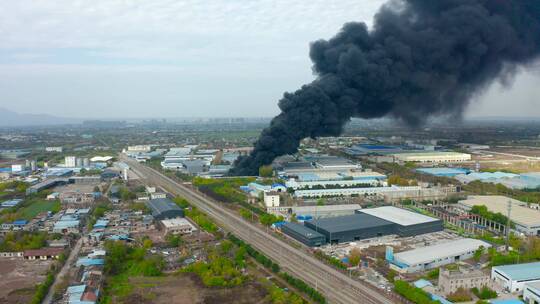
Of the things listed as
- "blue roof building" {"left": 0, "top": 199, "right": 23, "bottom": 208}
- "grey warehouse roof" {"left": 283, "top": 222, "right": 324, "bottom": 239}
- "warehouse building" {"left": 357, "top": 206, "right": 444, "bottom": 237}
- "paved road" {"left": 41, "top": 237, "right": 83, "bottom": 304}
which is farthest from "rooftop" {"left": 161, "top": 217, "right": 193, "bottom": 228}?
"blue roof building" {"left": 0, "top": 199, "right": 23, "bottom": 208}

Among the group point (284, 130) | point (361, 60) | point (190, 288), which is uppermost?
point (361, 60)

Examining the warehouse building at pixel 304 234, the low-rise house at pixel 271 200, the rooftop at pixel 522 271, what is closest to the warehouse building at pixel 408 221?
the warehouse building at pixel 304 234

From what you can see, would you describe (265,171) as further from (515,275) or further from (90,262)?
(515,275)

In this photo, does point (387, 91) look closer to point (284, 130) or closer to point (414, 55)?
→ point (414, 55)

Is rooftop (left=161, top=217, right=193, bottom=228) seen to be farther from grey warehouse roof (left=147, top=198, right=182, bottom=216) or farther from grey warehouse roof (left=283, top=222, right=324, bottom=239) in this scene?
grey warehouse roof (left=283, top=222, right=324, bottom=239)

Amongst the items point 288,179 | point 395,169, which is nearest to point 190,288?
point 288,179

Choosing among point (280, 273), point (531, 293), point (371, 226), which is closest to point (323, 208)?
point (371, 226)
